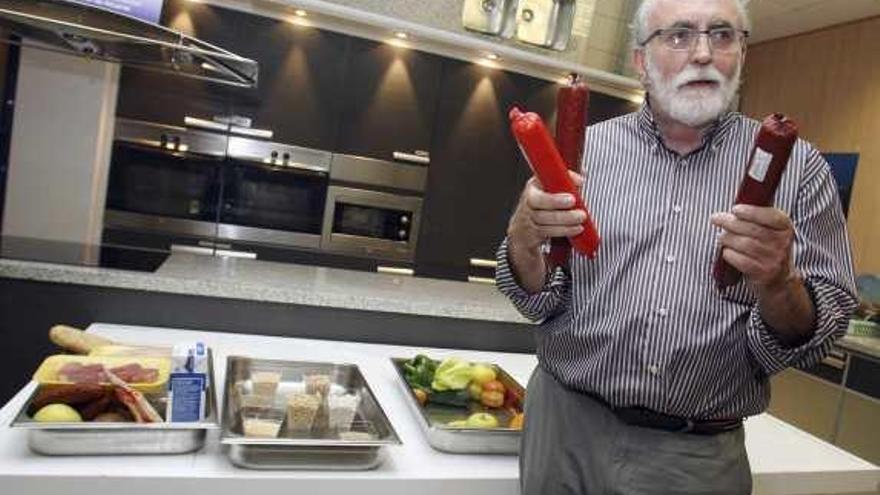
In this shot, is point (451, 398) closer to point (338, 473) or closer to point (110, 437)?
point (338, 473)

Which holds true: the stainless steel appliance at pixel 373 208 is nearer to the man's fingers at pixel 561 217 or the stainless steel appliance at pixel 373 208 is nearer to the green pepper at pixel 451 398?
the green pepper at pixel 451 398

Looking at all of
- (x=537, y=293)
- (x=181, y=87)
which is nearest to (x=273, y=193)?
(x=181, y=87)

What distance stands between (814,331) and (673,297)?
0.19 metres

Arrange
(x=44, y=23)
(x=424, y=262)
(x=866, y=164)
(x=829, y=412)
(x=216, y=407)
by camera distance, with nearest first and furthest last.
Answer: (x=216, y=407), (x=44, y=23), (x=829, y=412), (x=424, y=262), (x=866, y=164)

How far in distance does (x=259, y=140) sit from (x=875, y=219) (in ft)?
10.5

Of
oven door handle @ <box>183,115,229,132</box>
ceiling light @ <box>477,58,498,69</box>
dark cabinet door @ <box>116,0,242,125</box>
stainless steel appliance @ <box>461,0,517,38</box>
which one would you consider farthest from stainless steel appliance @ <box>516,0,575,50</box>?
oven door handle @ <box>183,115,229,132</box>

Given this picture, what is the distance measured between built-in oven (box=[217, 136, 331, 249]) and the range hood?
1195 millimetres

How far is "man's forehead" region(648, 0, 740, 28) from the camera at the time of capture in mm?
957

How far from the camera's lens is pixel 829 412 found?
3.09m

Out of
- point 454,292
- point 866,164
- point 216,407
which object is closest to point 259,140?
point 454,292

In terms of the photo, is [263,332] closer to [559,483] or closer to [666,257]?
[559,483]

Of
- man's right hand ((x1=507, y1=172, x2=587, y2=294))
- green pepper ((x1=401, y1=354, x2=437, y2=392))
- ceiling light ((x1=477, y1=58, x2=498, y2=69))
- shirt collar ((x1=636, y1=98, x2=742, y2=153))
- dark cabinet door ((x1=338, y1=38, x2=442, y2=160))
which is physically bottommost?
green pepper ((x1=401, y1=354, x2=437, y2=392))

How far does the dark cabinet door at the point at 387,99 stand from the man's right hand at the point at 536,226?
2332 mm

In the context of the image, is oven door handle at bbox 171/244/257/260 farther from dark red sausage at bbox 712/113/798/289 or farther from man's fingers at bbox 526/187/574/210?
dark red sausage at bbox 712/113/798/289
